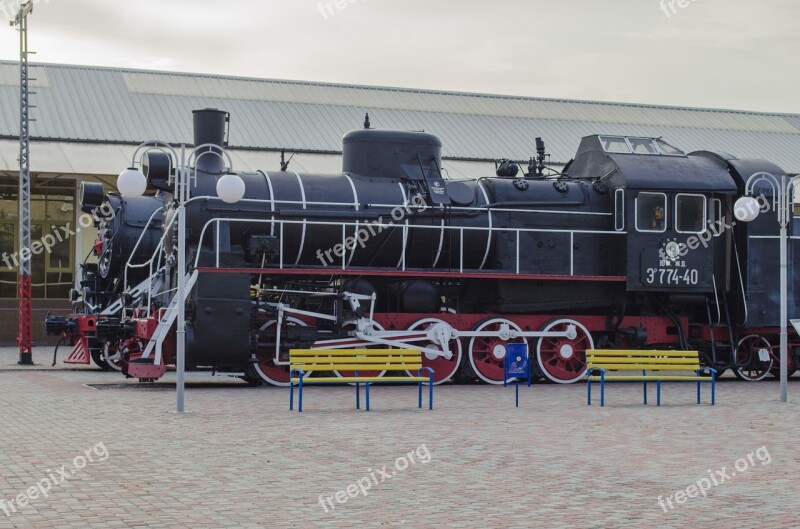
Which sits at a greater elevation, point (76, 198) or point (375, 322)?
point (76, 198)

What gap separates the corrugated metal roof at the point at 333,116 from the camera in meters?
42.0

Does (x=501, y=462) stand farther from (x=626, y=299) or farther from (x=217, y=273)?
(x=626, y=299)

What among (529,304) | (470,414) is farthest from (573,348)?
(470,414)

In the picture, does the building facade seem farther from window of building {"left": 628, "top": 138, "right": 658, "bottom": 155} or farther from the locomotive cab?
the locomotive cab

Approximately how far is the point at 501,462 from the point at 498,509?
2.39m

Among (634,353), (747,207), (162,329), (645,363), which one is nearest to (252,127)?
(162,329)

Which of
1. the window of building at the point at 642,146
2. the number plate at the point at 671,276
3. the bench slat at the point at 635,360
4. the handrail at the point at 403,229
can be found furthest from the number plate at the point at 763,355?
the bench slat at the point at 635,360

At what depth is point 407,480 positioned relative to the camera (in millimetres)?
10586

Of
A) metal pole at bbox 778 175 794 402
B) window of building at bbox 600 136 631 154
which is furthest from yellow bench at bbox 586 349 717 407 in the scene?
window of building at bbox 600 136 631 154

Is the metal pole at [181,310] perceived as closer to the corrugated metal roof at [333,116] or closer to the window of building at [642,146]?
the window of building at [642,146]
